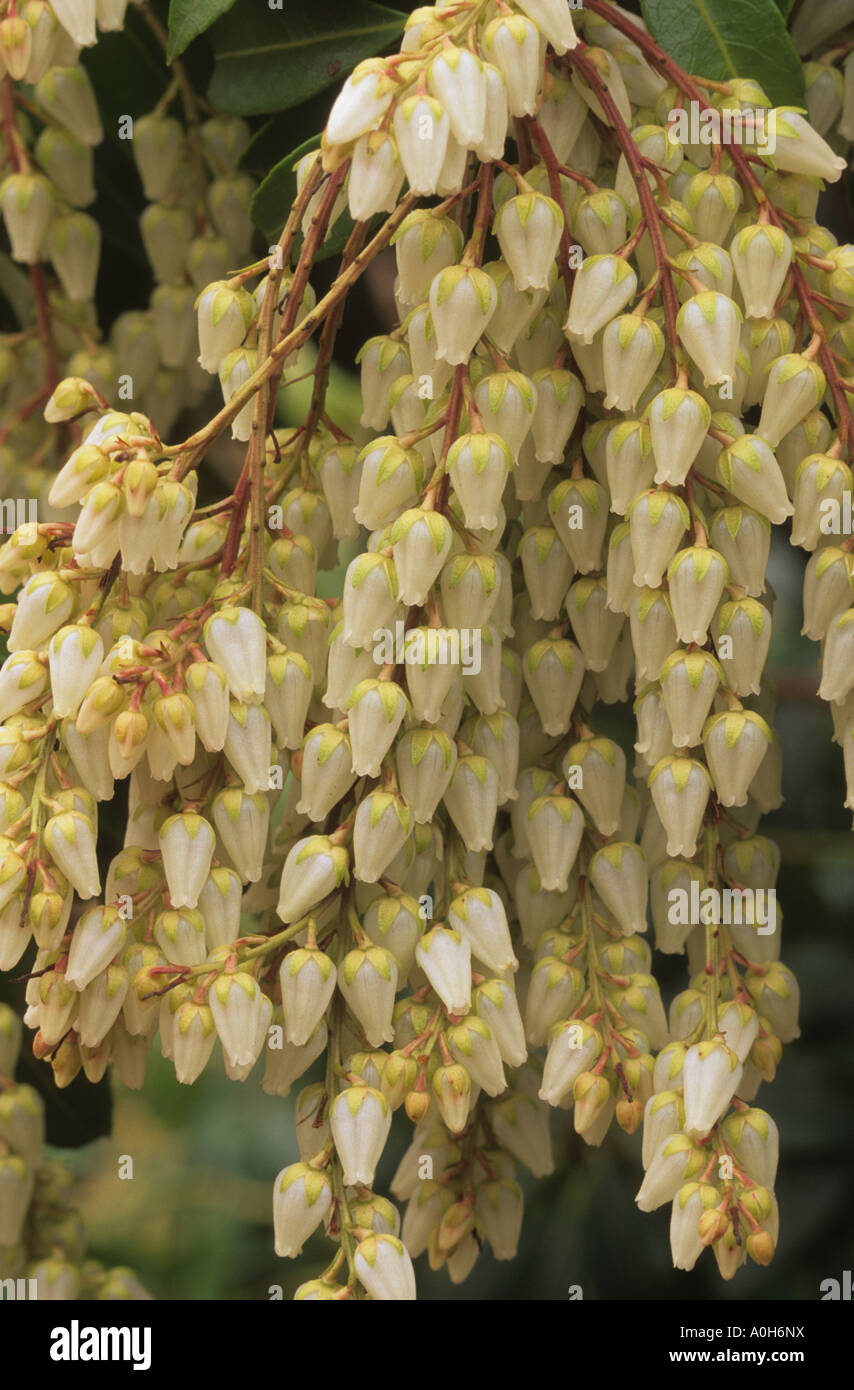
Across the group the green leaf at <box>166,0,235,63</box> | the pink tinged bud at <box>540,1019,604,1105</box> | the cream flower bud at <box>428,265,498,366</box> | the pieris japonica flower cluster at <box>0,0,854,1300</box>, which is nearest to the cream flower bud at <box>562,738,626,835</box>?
the pieris japonica flower cluster at <box>0,0,854,1300</box>

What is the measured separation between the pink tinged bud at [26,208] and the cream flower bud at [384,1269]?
0.65m

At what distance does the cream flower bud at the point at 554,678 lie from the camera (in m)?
0.76

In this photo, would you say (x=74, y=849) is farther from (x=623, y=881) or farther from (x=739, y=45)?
(x=739, y=45)

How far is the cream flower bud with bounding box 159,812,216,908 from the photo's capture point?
0.68 metres

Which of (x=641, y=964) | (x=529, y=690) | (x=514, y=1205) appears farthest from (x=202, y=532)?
(x=514, y=1205)

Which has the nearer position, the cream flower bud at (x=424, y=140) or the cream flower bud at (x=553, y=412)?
the cream flower bud at (x=424, y=140)

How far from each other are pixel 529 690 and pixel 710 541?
0.39ft

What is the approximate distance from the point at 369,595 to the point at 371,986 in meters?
0.18

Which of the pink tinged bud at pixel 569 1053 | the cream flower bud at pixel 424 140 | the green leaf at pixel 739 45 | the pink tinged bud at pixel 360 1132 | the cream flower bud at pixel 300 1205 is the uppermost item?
the green leaf at pixel 739 45

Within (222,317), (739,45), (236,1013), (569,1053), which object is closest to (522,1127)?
(569,1053)

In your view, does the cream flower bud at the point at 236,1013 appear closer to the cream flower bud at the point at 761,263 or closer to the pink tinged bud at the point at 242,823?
the pink tinged bud at the point at 242,823

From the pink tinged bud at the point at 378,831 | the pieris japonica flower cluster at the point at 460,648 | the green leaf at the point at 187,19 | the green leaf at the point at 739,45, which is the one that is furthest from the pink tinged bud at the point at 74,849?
the green leaf at the point at 739,45
